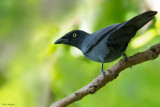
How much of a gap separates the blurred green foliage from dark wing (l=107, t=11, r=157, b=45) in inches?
16.7

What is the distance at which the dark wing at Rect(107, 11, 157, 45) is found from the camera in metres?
1.09

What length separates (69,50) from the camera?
1720mm

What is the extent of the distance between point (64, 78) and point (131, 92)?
423mm

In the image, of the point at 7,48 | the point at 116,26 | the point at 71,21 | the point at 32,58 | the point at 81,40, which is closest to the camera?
the point at 116,26

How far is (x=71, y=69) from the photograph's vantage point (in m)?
1.86

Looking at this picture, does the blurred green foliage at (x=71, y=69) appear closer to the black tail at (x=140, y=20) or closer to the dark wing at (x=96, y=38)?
the dark wing at (x=96, y=38)

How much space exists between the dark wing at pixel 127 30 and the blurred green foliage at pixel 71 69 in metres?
0.43

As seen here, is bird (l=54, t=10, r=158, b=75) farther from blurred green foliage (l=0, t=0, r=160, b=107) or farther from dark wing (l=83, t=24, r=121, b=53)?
blurred green foliage (l=0, t=0, r=160, b=107)

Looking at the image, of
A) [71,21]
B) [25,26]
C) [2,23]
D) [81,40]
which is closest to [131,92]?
[71,21]

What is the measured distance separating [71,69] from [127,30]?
2.48 feet

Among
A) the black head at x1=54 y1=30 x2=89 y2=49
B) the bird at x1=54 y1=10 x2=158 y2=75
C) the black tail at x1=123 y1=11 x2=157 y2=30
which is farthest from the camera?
the black head at x1=54 y1=30 x2=89 y2=49

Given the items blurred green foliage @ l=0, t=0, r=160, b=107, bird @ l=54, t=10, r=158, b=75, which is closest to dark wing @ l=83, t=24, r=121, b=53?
bird @ l=54, t=10, r=158, b=75

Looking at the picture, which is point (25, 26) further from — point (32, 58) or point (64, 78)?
point (64, 78)

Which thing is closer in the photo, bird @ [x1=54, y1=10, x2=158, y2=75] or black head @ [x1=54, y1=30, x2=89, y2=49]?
bird @ [x1=54, y1=10, x2=158, y2=75]
